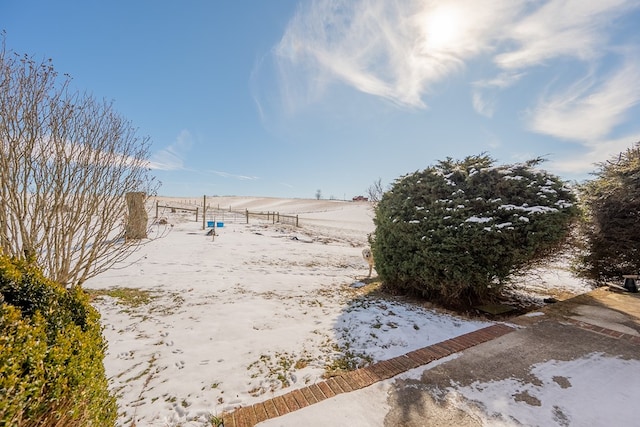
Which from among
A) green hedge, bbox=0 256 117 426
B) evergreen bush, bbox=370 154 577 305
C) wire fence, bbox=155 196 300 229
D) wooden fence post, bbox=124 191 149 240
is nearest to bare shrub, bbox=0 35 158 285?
wooden fence post, bbox=124 191 149 240

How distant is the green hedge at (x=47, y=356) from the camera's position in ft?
3.80

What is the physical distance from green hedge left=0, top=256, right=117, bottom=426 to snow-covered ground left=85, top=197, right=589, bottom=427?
0.90 metres

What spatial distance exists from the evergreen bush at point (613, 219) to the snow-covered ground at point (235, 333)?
3.09 ft

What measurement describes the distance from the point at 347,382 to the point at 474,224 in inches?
122

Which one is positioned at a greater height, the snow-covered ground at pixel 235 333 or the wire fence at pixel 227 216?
the wire fence at pixel 227 216

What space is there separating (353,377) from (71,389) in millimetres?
2179

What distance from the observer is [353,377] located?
104 inches

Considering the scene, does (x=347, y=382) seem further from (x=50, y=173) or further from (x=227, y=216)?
(x=227, y=216)

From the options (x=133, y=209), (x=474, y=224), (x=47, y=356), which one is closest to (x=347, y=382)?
(x=47, y=356)

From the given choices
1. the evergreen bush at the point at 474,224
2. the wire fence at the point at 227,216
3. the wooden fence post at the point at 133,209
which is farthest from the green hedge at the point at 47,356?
the wire fence at the point at 227,216

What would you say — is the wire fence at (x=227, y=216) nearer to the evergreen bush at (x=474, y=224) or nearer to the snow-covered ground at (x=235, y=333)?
the snow-covered ground at (x=235, y=333)

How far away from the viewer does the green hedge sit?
116 cm

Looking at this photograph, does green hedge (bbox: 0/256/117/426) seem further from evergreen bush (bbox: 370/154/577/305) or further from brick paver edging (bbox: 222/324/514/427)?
evergreen bush (bbox: 370/154/577/305)

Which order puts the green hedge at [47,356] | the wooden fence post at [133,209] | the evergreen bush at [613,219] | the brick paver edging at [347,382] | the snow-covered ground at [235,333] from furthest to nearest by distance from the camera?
the evergreen bush at [613,219] → the wooden fence post at [133,209] → the snow-covered ground at [235,333] → the brick paver edging at [347,382] → the green hedge at [47,356]
